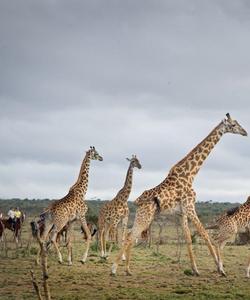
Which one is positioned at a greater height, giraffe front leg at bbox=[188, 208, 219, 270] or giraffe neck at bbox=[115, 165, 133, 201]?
giraffe neck at bbox=[115, 165, 133, 201]

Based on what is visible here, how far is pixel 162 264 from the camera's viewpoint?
17641 mm

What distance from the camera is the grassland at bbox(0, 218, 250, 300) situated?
11828 millimetres

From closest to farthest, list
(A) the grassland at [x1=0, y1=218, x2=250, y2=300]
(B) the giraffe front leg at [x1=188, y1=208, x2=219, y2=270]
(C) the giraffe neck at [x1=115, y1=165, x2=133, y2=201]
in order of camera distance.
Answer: (A) the grassland at [x1=0, y1=218, x2=250, y2=300]
(B) the giraffe front leg at [x1=188, y1=208, x2=219, y2=270]
(C) the giraffe neck at [x1=115, y1=165, x2=133, y2=201]

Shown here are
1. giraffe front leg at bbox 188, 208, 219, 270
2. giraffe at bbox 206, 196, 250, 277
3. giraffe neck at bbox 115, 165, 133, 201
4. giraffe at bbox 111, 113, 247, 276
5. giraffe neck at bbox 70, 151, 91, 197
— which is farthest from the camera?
giraffe neck at bbox 115, 165, 133, 201

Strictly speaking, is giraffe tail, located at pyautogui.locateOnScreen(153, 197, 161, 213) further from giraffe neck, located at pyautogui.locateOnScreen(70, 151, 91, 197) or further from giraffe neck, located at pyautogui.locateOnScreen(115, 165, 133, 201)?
giraffe neck, located at pyautogui.locateOnScreen(115, 165, 133, 201)

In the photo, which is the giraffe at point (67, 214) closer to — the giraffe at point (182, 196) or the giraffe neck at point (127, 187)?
the giraffe neck at point (127, 187)

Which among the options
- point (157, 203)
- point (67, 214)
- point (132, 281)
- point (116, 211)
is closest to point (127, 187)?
point (116, 211)

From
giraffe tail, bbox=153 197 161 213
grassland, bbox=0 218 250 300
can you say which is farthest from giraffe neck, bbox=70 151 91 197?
giraffe tail, bbox=153 197 161 213

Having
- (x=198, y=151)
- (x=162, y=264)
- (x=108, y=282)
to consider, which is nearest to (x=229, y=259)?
(x=162, y=264)

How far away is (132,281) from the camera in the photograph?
13.6m

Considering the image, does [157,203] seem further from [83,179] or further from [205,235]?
[83,179]

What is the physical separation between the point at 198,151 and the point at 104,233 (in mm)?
5534

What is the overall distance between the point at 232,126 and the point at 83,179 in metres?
5.55

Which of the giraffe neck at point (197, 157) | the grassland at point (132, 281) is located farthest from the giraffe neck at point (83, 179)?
the giraffe neck at point (197, 157)
